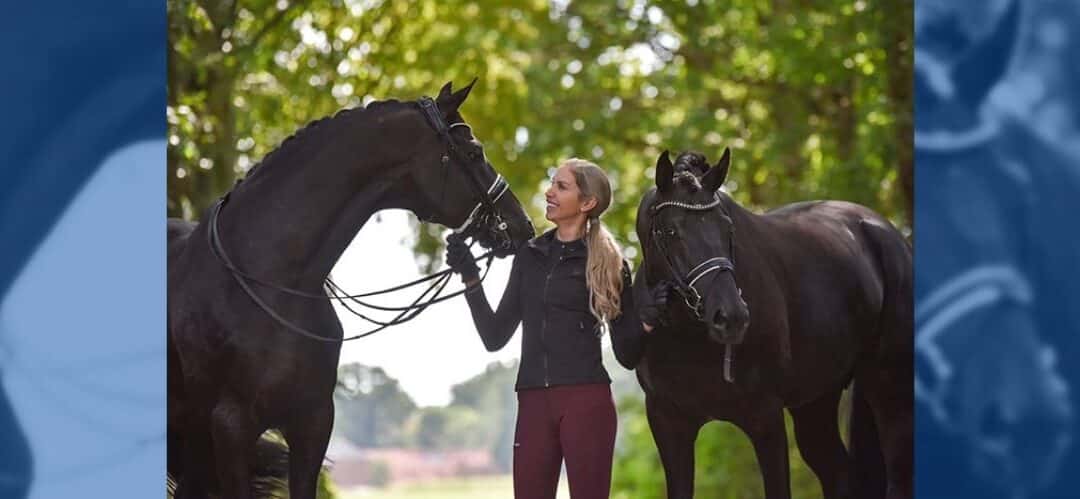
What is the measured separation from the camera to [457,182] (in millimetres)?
5402

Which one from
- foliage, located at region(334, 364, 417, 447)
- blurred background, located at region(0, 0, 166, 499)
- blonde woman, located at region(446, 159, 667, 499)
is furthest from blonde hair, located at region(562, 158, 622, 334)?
foliage, located at region(334, 364, 417, 447)

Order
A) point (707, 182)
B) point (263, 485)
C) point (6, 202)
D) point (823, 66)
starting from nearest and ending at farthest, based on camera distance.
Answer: point (6, 202) < point (707, 182) < point (263, 485) < point (823, 66)

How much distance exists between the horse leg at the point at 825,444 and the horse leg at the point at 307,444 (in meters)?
2.08

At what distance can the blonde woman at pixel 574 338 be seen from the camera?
520cm

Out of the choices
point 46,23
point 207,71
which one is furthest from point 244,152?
point 46,23

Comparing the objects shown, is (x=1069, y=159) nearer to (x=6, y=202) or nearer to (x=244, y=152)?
(x=6, y=202)

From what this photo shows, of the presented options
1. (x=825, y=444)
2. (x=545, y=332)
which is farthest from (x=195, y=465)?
(x=825, y=444)

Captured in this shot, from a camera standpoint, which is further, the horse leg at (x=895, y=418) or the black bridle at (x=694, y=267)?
the horse leg at (x=895, y=418)

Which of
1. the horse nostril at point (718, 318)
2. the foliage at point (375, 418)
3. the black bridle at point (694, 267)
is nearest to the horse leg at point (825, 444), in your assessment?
the black bridle at point (694, 267)

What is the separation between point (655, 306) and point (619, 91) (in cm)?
1105

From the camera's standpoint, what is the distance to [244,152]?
435 inches

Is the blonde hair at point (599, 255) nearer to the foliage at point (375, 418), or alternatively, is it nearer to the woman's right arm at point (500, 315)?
the woman's right arm at point (500, 315)

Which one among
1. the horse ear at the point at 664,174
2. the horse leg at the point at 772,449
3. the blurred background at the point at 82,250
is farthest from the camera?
the horse leg at the point at 772,449

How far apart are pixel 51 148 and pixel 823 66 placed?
31.1 ft
